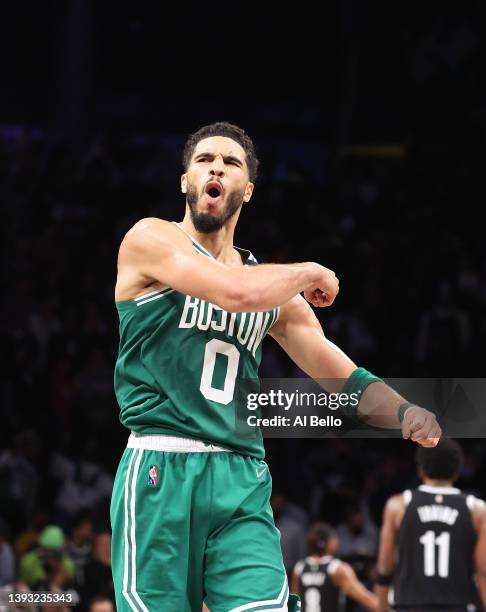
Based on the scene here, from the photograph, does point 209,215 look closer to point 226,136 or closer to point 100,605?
point 226,136

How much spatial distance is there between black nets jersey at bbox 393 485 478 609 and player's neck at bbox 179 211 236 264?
11.6ft

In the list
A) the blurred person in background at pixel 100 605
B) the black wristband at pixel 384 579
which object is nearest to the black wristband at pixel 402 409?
the black wristband at pixel 384 579

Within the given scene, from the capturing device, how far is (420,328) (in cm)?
1329

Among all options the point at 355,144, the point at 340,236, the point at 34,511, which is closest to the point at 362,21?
the point at 355,144

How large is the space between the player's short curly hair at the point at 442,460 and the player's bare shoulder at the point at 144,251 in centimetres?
355

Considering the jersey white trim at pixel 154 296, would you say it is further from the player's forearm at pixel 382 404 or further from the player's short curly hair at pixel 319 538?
the player's short curly hair at pixel 319 538

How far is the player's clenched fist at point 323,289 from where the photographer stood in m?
4.09

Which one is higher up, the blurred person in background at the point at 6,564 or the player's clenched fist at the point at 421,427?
the blurred person in background at the point at 6,564

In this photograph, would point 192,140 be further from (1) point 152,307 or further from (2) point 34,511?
(2) point 34,511

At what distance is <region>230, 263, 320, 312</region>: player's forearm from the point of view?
3.95 meters

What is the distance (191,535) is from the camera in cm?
404

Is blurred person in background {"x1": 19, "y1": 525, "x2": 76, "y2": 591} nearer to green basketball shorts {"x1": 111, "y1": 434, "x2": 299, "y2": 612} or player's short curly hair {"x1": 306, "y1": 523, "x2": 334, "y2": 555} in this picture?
player's short curly hair {"x1": 306, "y1": 523, "x2": 334, "y2": 555}

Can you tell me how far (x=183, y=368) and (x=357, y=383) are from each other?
0.74m

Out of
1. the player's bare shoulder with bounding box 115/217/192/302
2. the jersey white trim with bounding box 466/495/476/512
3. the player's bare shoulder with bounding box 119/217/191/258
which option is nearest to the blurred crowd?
the jersey white trim with bounding box 466/495/476/512
